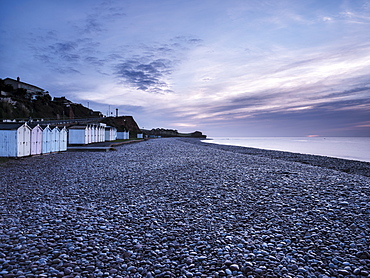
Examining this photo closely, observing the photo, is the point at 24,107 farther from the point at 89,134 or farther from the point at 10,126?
the point at 10,126

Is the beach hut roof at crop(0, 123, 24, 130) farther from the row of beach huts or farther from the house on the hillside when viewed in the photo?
the house on the hillside

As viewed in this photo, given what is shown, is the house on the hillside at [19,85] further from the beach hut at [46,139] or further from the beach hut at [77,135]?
the beach hut at [46,139]

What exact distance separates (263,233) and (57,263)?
16.0 feet

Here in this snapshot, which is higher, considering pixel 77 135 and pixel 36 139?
pixel 77 135

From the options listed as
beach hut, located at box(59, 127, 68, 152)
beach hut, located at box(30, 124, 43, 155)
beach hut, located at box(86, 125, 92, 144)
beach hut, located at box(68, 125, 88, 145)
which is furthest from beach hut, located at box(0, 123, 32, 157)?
beach hut, located at box(86, 125, 92, 144)

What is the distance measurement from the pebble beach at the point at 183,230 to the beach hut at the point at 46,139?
58.8 ft

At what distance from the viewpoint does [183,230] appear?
672 centimetres

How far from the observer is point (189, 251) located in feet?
18.3

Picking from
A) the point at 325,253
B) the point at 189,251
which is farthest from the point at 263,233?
the point at 189,251

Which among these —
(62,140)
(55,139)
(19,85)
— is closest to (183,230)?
(55,139)

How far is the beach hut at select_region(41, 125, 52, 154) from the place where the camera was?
27859 mm

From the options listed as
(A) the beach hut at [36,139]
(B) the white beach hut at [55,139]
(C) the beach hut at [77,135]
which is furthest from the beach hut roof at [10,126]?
(C) the beach hut at [77,135]

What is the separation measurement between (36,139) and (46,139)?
226 centimetres

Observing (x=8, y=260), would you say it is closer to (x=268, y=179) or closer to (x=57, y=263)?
(x=57, y=263)
